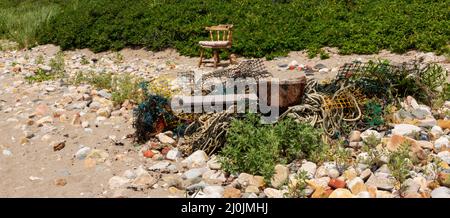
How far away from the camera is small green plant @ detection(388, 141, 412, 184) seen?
14.8 feet

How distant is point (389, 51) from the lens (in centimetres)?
1022

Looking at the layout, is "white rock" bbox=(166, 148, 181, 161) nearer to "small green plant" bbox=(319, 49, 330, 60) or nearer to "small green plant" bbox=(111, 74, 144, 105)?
"small green plant" bbox=(111, 74, 144, 105)

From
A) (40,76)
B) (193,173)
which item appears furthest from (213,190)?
(40,76)

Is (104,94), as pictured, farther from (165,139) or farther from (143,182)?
(143,182)

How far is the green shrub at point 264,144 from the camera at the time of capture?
17.0 feet

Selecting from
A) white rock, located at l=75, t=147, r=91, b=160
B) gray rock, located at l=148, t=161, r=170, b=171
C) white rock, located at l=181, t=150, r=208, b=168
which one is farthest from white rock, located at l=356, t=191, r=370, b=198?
white rock, located at l=75, t=147, r=91, b=160

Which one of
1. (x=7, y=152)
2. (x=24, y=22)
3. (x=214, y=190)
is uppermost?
Answer: (x=214, y=190)

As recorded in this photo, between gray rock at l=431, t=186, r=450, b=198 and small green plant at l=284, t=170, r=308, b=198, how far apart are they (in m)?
1.08

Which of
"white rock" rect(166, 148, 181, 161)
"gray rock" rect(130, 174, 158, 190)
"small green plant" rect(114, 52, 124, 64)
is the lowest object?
"small green plant" rect(114, 52, 124, 64)

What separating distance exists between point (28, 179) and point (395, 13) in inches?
344

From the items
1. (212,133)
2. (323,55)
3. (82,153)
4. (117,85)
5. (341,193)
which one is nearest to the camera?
(341,193)

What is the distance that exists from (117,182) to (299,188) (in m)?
1.88

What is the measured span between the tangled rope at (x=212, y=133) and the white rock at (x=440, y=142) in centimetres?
219

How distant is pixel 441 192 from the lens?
433cm
